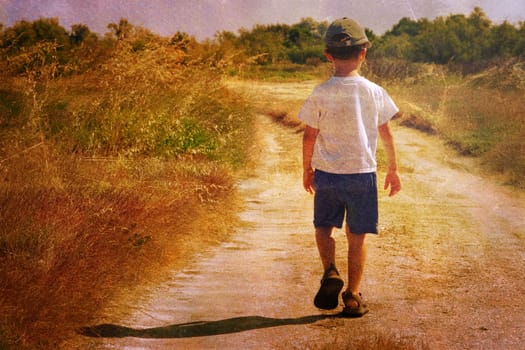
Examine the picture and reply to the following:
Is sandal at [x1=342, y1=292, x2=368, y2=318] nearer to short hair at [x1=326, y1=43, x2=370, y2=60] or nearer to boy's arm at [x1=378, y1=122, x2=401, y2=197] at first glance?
boy's arm at [x1=378, y1=122, x2=401, y2=197]

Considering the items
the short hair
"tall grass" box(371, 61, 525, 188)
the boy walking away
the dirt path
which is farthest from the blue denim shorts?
"tall grass" box(371, 61, 525, 188)

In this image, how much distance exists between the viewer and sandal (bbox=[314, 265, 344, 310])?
436 cm

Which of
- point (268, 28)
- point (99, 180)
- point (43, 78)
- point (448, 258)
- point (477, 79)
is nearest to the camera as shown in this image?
point (448, 258)

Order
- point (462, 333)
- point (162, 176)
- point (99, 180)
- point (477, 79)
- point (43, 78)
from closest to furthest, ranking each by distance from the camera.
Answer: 1. point (462, 333)
2. point (99, 180)
3. point (162, 176)
4. point (43, 78)
5. point (477, 79)

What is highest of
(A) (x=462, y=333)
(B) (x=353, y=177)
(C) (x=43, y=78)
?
(C) (x=43, y=78)

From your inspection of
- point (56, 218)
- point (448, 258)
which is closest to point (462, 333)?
point (448, 258)

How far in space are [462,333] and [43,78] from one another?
653 cm

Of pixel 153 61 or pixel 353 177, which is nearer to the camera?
pixel 353 177

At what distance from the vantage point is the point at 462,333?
421cm

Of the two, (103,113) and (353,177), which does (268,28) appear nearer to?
(103,113)

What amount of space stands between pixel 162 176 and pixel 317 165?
12.6ft

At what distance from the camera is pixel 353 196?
172 inches

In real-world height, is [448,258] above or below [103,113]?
below

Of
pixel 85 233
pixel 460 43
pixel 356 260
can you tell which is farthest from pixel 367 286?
pixel 460 43
